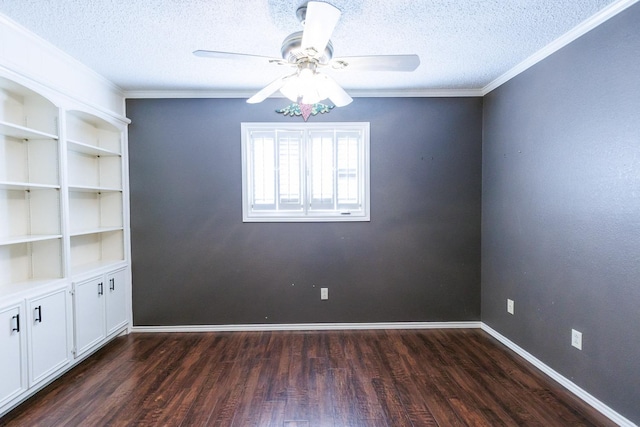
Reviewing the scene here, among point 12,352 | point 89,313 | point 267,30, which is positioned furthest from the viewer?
point 89,313

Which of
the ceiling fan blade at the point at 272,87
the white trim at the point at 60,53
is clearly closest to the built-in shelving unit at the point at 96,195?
the white trim at the point at 60,53

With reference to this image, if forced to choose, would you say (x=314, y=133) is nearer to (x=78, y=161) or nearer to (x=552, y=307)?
(x=78, y=161)

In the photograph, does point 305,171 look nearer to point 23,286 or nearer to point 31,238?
point 31,238

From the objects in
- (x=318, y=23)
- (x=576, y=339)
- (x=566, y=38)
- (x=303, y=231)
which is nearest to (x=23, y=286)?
(x=303, y=231)

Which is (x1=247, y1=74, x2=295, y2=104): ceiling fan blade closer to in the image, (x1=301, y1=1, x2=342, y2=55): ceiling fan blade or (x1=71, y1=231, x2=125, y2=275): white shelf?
(x1=301, y1=1, x2=342, y2=55): ceiling fan blade

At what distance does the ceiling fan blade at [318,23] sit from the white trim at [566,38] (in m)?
1.76

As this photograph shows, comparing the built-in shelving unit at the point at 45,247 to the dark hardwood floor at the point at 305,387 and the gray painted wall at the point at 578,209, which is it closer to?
the dark hardwood floor at the point at 305,387

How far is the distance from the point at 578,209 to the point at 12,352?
3.80m

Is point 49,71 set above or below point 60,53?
below

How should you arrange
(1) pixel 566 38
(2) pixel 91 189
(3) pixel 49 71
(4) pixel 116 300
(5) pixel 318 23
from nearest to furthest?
(5) pixel 318 23, (1) pixel 566 38, (3) pixel 49 71, (2) pixel 91 189, (4) pixel 116 300

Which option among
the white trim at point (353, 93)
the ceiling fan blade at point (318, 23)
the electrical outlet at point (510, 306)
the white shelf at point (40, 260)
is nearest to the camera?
the ceiling fan blade at point (318, 23)

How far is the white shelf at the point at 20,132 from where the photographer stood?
196 centimetres

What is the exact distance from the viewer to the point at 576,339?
210 cm

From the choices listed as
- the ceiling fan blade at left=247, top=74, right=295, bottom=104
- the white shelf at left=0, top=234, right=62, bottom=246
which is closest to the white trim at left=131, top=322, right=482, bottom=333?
the white shelf at left=0, top=234, right=62, bottom=246
